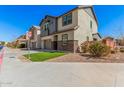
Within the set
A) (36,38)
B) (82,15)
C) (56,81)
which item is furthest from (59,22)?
(56,81)

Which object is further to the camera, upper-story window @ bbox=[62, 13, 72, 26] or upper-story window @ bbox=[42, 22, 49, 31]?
upper-story window @ bbox=[42, 22, 49, 31]

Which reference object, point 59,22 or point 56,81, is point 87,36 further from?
point 56,81

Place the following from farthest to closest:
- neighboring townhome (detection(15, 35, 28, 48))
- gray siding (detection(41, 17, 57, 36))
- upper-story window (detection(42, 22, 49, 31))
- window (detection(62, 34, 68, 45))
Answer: neighboring townhome (detection(15, 35, 28, 48)) → upper-story window (detection(42, 22, 49, 31)) → gray siding (detection(41, 17, 57, 36)) → window (detection(62, 34, 68, 45))

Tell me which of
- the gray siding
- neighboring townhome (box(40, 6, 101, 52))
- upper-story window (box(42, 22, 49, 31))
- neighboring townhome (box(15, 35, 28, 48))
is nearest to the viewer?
neighboring townhome (box(40, 6, 101, 52))

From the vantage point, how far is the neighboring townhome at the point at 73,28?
1615 centimetres

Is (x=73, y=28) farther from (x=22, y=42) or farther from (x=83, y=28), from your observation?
(x=22, y=42)

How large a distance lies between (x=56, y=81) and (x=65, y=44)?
12680 millimetres

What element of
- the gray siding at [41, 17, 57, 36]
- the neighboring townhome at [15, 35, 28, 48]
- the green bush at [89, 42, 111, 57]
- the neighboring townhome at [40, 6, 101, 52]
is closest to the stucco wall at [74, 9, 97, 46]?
the neighboring townhome at [40, 6, 101, 52]

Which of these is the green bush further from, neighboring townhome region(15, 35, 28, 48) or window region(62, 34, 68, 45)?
neighboring townhome region(15, 35, 28, 48)

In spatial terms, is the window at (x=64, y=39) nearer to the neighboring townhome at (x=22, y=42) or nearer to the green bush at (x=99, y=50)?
the green bush at (x=99, y=50)

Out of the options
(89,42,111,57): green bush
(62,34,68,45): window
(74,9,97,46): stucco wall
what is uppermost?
(74,9,97,46): stucco wall

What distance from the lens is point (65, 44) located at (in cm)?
1747

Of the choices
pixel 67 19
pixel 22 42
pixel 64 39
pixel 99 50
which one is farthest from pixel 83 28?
pixel 22 42

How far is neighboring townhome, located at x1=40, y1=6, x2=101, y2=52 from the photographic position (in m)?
16.1
